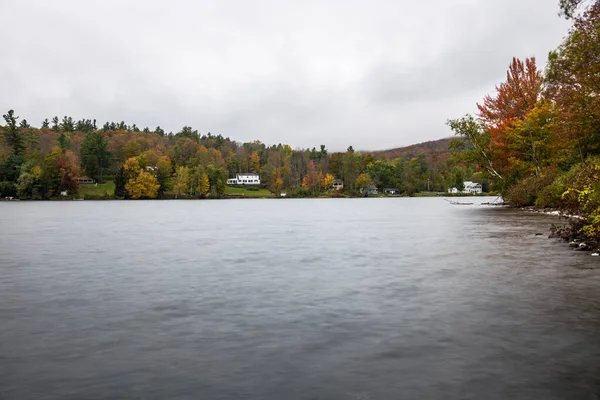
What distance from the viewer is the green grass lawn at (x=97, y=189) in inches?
6588

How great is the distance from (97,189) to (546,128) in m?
151

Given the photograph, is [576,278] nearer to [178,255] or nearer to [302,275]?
[302,275]

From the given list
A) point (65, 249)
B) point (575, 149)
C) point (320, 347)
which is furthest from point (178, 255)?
point (575, 149)

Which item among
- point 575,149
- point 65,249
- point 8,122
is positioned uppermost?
point 8,122

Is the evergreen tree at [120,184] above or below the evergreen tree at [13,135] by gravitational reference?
below

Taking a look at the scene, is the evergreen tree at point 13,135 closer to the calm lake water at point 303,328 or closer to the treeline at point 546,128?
the treeline at point 546,128

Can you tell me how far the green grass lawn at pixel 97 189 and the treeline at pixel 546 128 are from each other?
434 ft

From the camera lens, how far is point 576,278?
14.7m

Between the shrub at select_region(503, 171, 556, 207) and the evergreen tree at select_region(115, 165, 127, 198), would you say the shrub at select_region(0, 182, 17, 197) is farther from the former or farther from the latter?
the shrub at select_region(503, 171, 556, 207)

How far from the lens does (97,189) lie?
571 feet

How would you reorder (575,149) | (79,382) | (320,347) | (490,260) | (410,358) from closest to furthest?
(79,382) → (410,358) → (320,347) → (490,260) → (575,149)

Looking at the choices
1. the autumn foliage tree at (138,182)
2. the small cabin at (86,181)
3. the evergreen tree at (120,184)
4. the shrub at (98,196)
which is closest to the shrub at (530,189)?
the autumn foliage tree at (138,182)

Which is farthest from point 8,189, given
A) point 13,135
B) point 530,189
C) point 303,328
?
point 303,328

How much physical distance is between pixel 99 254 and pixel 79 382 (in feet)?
54.7
